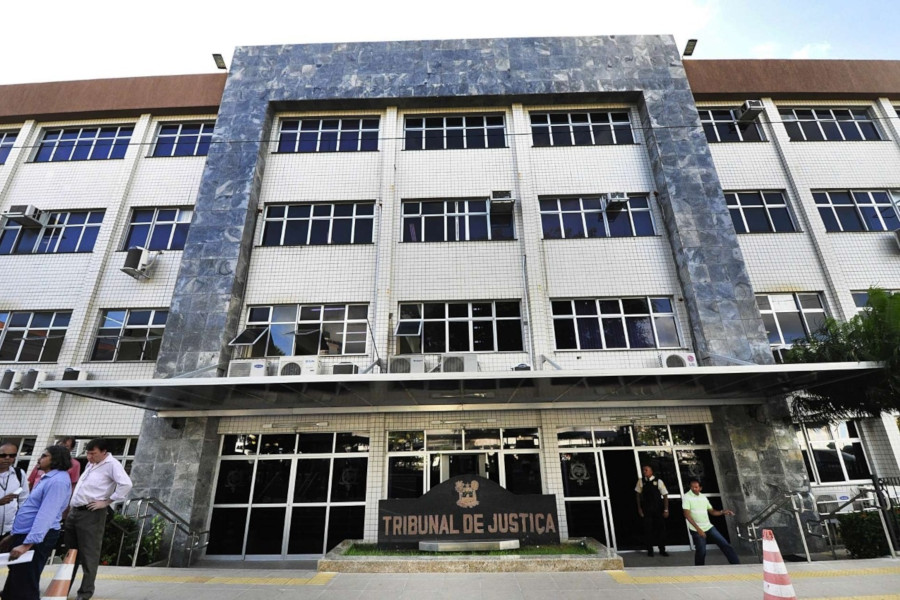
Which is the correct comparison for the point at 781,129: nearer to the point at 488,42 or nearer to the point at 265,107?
the point at 488,42

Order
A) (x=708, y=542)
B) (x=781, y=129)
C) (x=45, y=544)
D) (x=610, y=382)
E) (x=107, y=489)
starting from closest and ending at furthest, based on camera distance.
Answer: (x=45, y=544), (x=107, y=489), (x=610, y=382), (x=708, y=542), (x=781, y=129)

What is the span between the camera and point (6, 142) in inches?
564

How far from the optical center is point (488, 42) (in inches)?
555

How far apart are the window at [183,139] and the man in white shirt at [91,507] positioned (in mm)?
11273

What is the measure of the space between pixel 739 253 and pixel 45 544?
14.2m

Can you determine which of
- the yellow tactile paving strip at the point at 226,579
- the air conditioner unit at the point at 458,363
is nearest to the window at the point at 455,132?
the air conditioner unit at the point at 458,363

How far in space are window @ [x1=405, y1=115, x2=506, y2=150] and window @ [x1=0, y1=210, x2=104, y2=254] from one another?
10.0 m

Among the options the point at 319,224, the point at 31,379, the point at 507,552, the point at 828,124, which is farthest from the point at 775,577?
the point at 31,379

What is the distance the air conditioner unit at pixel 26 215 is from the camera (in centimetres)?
1254

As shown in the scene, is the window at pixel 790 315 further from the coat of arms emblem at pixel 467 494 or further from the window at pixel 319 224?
the window at pixel 319 224

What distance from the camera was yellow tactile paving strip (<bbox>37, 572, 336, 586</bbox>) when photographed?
629 centimetres

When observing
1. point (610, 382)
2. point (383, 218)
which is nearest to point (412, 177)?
point (383, 218)

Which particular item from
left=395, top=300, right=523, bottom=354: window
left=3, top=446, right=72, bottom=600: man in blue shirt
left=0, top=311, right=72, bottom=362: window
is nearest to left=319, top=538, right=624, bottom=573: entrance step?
left=3, top=446, right=72, bottom=600: man in blue shirt

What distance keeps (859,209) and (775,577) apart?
43.2ft
